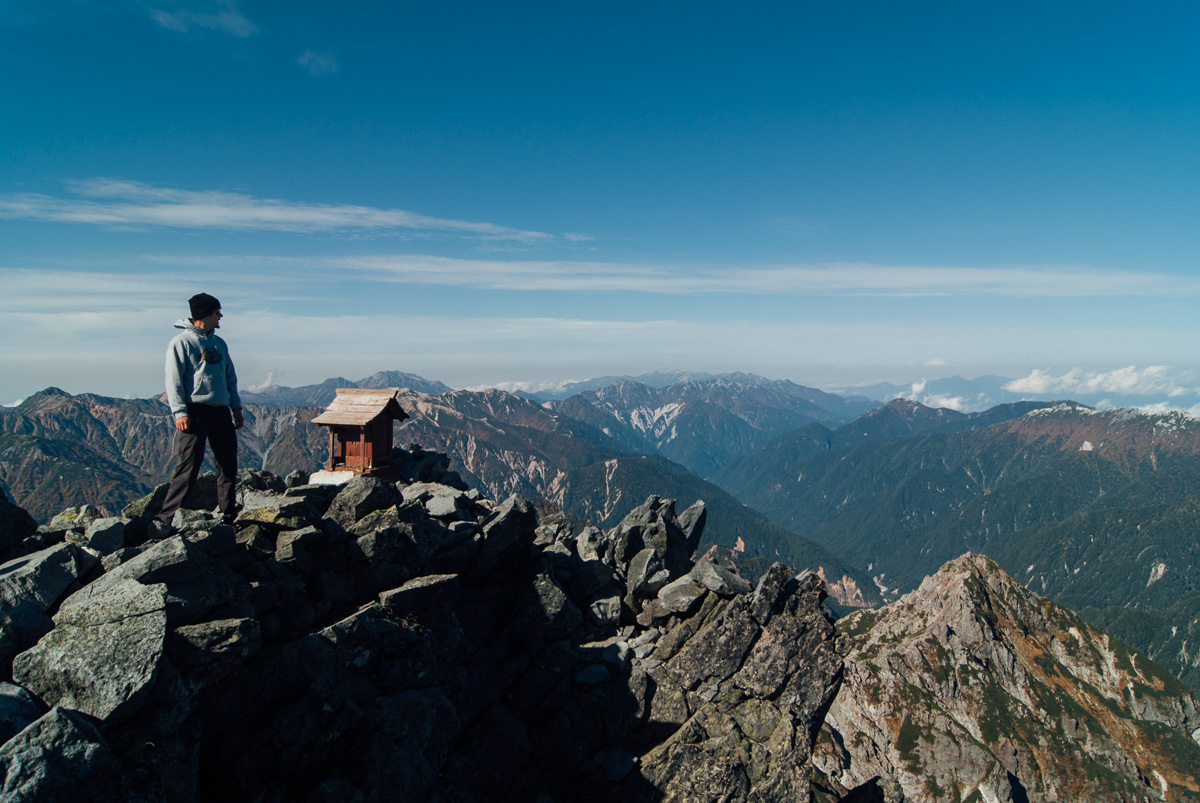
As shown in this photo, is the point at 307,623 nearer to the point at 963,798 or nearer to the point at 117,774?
the point at 117,774

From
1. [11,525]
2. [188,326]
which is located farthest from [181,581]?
[188,326]

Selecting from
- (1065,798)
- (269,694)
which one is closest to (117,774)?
(269,694)

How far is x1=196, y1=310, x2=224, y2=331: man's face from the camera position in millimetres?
A: 15508

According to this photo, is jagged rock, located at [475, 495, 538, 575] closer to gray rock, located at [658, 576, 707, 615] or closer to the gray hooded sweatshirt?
gray rock, located at [658, 576, 707, 615]

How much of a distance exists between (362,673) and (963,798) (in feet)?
491

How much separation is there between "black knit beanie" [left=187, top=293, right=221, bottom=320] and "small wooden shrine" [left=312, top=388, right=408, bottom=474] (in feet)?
42.0

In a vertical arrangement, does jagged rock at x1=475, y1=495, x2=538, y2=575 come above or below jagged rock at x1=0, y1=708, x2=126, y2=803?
below

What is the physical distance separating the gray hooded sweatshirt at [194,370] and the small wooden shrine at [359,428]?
40.4ft

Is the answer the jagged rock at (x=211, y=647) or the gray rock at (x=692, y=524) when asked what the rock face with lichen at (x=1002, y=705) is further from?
the jagged rock at (x=211, y=647)

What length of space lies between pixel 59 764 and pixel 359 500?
35.2ft

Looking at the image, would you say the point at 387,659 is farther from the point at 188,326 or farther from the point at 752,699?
the point at 752,699

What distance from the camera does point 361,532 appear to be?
57.7ft

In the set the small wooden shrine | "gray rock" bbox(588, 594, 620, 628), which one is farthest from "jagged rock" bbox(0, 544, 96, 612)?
"gray rock" bbox(588, 594, 620, 628)

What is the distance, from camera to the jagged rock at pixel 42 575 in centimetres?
1033
